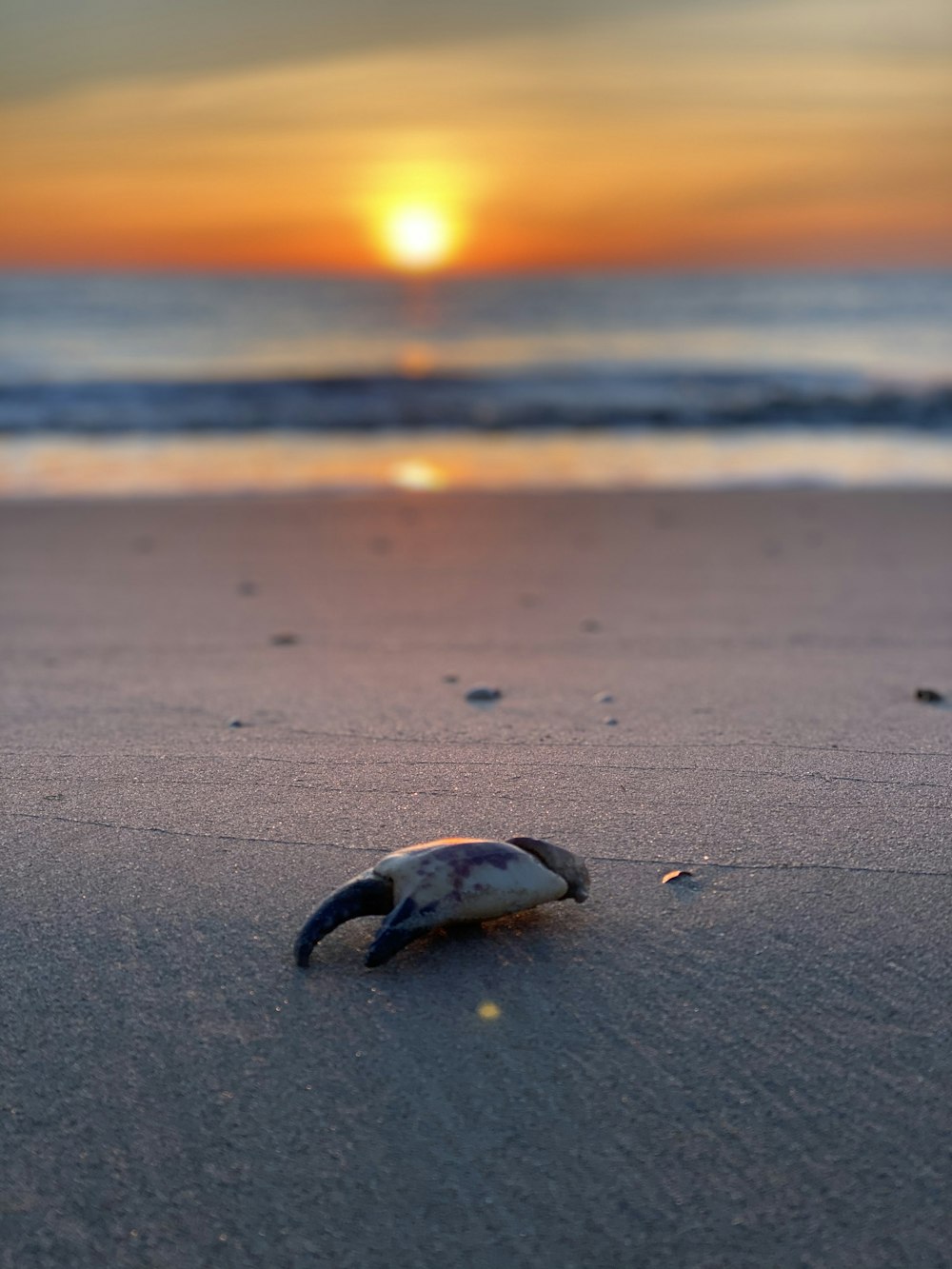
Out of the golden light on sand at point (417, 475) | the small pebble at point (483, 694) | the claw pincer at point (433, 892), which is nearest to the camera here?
the claw pincer at point (433, 892)

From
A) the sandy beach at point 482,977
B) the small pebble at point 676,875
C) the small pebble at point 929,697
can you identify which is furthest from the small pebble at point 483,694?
the small pebble at point 676,875

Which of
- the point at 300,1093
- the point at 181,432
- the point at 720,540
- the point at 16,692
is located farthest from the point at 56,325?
the point at 300,1093

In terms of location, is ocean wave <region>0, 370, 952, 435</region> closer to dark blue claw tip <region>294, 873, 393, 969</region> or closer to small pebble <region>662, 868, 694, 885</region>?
small pebble <region>662, 868, 694, 885</region>

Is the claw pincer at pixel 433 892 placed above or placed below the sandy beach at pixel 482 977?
above

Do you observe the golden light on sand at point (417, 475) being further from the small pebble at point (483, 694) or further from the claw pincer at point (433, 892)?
the claw pincer at point (433, 892)

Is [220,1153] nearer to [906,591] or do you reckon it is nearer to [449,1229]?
[449,1229]

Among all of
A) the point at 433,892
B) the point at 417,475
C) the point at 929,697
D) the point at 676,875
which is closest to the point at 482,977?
the point at 433,892

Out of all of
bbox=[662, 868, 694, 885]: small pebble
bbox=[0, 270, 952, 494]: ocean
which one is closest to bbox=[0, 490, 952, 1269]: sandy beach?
bbox=[662, 868, 694, 885]: small pebble
